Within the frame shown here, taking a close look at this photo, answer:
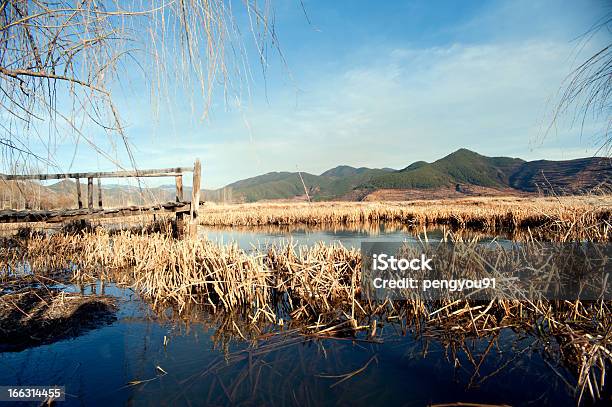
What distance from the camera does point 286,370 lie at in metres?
3.16

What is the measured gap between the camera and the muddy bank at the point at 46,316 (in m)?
3.62

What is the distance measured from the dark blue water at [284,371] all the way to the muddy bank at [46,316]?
0.87 ft

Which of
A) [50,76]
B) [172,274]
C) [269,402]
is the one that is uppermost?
[50,76]

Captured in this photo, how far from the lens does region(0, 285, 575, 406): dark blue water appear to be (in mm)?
2730

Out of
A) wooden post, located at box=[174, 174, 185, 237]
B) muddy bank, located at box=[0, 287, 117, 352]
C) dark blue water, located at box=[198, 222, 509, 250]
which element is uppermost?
wooden post, located at box=[174, 174, 185, 237]

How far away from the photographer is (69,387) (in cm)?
283

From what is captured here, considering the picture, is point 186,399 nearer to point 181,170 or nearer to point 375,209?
point 181,170

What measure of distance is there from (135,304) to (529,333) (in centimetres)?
566

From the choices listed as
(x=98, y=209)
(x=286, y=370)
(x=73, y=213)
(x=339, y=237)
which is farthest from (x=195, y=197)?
(x=339, y=237)

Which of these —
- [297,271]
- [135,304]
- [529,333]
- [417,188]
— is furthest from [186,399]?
[417,188]

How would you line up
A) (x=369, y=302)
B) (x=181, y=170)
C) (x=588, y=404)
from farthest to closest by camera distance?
(x=181, y=170)
(x=369, y=302)
(x=588, y=404)

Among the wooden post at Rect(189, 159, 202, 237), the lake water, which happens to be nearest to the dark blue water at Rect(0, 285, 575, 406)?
the lake water

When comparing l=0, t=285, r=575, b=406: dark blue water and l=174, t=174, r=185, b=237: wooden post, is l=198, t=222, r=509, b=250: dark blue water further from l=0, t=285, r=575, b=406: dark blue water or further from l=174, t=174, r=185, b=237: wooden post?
l=0, t=285, r=575, b=406: dark blue water

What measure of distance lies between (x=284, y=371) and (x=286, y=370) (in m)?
0.03
